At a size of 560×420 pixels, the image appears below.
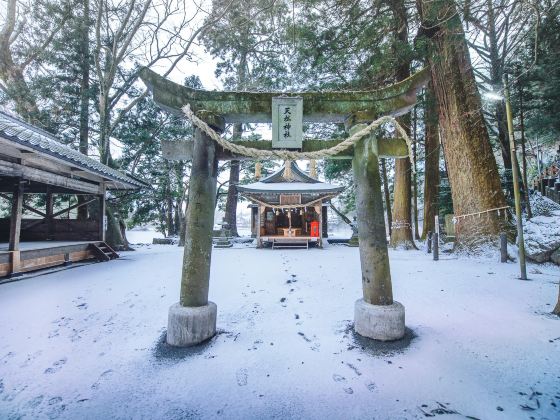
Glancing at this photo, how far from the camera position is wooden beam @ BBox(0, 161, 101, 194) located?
6.23m

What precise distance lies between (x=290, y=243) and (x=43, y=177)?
395 inches

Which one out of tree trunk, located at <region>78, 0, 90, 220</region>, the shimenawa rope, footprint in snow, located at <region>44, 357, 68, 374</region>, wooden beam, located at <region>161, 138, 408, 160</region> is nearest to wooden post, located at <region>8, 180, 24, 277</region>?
footprint in snow, located at <region>44, 357, 68, 374</region>

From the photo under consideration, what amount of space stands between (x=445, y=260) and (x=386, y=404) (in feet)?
21.4

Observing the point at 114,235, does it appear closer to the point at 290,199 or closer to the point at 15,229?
the point at 15,229

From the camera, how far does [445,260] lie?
24.9ft

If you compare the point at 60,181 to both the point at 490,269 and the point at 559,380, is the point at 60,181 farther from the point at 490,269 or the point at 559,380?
the point at 490,269

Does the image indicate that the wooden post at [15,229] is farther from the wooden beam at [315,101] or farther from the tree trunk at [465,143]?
the tree trunk at [465,143]

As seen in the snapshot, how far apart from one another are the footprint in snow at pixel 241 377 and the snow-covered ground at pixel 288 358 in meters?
0.02

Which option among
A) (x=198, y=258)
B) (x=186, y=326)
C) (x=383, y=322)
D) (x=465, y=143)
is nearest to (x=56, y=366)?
(x=186, y=326)

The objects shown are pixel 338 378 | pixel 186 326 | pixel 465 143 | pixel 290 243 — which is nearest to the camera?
pixel 338 378

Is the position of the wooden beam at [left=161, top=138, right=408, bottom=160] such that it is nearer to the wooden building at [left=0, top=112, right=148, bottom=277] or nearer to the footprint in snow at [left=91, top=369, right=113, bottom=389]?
A: the footprint in snow at [left=91, top=369, right=113, bottom=389]

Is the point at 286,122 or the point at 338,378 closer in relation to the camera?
the point at 338,378

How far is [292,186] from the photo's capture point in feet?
47.7

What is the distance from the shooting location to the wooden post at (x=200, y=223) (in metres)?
3.28
